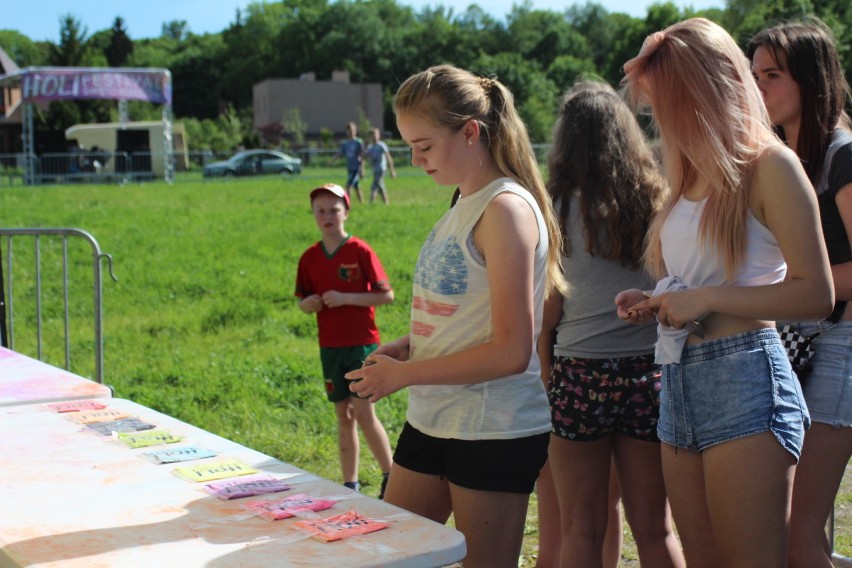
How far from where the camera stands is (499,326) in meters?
2.24

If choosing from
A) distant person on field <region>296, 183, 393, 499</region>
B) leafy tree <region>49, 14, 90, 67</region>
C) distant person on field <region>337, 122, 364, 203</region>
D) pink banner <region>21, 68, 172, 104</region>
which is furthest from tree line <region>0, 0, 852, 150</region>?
distant person on field <region>296, 183, 393, 499</region>

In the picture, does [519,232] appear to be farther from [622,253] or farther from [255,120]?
[255,120]

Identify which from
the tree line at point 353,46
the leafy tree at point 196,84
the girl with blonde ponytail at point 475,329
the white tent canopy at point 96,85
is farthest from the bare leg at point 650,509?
the leafy tree at point 196,84

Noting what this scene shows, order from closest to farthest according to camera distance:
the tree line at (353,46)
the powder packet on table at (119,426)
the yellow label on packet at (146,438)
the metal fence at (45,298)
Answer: the yellow label on packet at (146,438) < the powder packet on table at (119,426) < the metal fence at (45,298) < the tree line at (353,46)

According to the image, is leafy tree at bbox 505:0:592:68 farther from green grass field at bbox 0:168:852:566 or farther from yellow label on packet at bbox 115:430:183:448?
yellow label on packet at bbox 115:430:183:448

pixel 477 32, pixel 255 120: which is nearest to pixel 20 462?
pixel 255 120

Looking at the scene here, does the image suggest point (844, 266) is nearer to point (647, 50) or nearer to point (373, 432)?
point (647, 50)

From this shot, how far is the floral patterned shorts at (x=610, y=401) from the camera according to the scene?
9.83ft

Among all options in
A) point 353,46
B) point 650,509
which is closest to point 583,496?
point 650,509

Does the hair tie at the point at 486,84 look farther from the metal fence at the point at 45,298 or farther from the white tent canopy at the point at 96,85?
the white tent canopy at the point at 96,85

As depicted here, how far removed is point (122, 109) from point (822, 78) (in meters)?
34.1

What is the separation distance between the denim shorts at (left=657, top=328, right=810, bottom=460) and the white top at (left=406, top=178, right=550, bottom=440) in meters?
0.36

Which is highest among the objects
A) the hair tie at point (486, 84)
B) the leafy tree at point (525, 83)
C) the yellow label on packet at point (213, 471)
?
the leafy tree at point (525, 83)

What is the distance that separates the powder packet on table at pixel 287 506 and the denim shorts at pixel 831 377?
1.31 m
